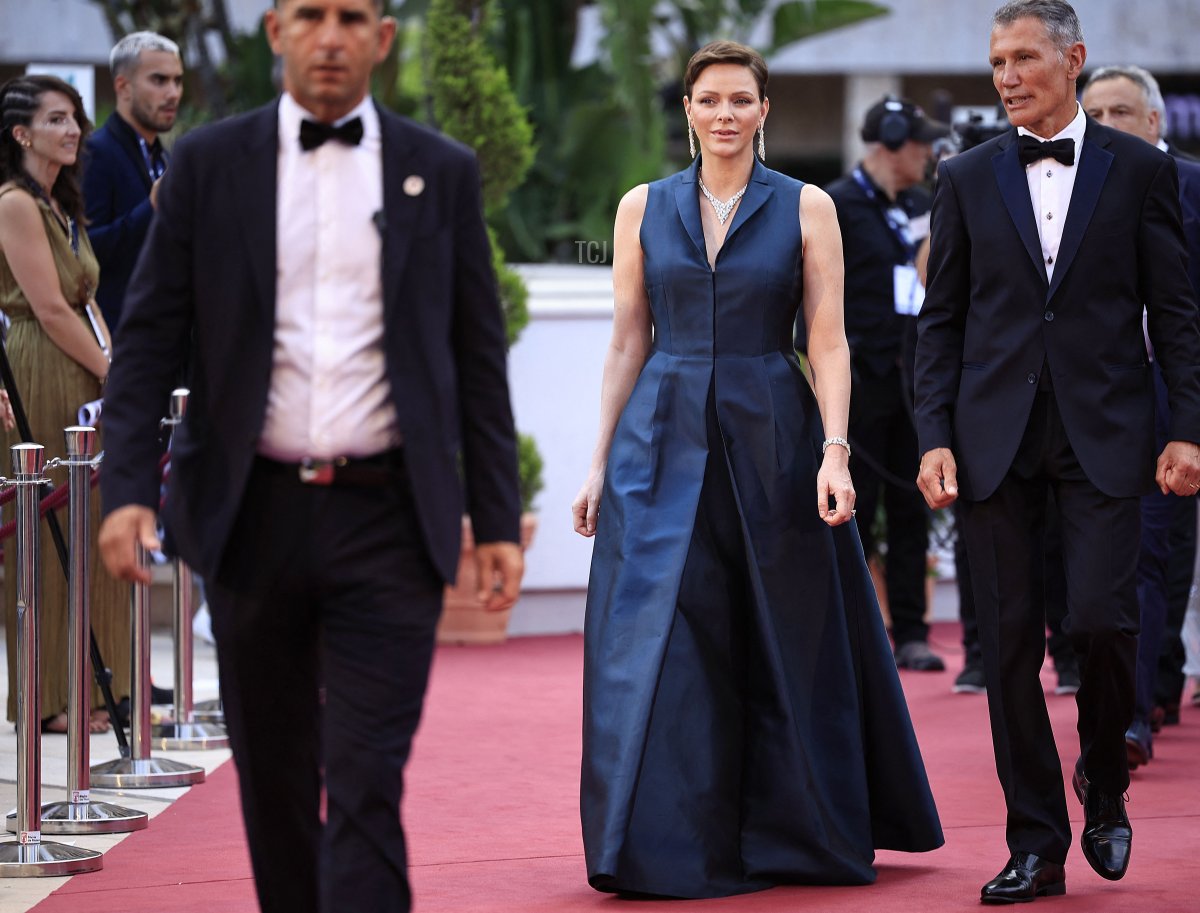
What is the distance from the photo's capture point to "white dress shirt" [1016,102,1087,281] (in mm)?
4574

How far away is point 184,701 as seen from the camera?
669 centimetres

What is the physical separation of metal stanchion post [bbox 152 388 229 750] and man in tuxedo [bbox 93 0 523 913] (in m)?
3.29

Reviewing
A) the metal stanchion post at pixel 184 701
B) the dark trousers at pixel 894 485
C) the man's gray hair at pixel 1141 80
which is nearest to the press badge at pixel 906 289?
the dark trousers at pixel 894 485

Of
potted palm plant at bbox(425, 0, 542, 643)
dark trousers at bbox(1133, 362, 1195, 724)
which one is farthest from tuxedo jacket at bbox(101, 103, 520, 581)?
potted palm plant at bbox(425, 0, 542, 643)

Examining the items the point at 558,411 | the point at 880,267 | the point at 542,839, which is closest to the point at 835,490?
the point at 542,839

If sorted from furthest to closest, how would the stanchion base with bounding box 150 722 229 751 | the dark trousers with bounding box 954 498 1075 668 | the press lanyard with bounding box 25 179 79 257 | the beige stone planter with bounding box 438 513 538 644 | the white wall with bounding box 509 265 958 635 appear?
the white wall with bounding box 509 265 958 635 < the beige stone planter with bounding box 438 513 538 644 < the dark trousers with bounding box 954 498 1075 668 < the stanchion base with bounding box 150 722 229 751 < the press lanyard with bounding box 25 179 79 257

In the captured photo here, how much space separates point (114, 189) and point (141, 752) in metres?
2.01

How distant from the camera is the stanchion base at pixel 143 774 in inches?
231

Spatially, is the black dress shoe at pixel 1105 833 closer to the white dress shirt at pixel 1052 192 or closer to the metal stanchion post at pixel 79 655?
the white dress shirt at pixel 1052 192

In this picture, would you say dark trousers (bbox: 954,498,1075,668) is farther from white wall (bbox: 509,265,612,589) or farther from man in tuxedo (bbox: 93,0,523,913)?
man in tuxedo (bbox: 93,0,523,913)

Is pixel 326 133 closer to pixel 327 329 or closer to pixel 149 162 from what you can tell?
pixel 327 329

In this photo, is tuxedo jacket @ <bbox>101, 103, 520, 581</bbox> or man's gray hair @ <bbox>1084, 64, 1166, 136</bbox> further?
man's gray hair @ <bbox>1084, 64, 1166, 136</bbox>

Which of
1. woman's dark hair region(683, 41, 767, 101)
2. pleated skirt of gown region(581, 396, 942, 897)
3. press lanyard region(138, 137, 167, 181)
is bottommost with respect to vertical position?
pleated skirt of gown region(581, 396, 942, 897)

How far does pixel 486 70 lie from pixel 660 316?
16.2 feet
